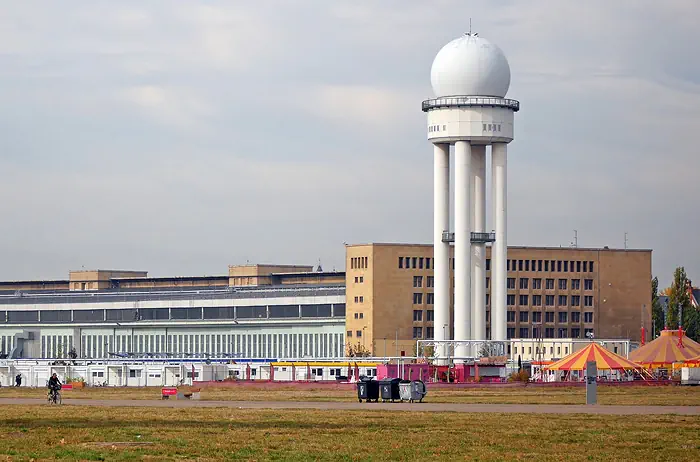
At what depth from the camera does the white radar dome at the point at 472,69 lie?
142750 mm

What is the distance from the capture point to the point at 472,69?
468ft

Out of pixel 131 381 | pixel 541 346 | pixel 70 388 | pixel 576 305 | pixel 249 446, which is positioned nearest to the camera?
pixel 249 446

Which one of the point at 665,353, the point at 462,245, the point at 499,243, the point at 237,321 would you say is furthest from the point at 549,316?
the point at 665,353

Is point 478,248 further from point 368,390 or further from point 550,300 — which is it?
point 368,390

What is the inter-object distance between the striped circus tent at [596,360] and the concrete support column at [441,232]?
34925 millimetres

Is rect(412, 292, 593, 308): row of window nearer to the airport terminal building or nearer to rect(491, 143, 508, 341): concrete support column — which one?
the airport terminal building

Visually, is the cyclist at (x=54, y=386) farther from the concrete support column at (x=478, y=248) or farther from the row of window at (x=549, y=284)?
the row of window at (x=549, y=284)

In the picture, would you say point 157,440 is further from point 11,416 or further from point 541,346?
point 541,346

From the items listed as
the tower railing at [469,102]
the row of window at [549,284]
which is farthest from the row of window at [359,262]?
the tower railing at [469,102]

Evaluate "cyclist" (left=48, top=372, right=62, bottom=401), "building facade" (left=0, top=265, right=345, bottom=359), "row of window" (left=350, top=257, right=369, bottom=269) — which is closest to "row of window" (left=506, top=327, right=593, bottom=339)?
"row of window" (left=350, top=257, right=369, bottom=269)

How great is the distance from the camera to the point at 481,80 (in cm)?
14275

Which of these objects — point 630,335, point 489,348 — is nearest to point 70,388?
point 489,348

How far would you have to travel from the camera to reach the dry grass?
3662cm

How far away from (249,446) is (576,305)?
14648cm
